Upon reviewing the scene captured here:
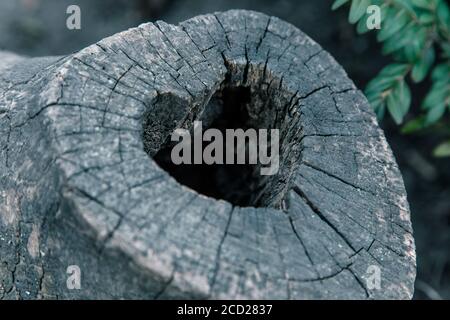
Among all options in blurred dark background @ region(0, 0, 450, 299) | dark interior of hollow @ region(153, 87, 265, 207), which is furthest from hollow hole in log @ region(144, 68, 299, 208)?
blurred dark background @ region(0, 0, 450, 299)

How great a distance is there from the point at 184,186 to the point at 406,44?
1273 mm

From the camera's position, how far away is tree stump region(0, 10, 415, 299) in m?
1.42

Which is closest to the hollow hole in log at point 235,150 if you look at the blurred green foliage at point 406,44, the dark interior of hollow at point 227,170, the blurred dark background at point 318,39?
the dark interior of hollow at point 227,170

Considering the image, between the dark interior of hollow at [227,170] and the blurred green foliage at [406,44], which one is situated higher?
the blurred green foliage at [406,44]

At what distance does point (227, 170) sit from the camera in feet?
8.45

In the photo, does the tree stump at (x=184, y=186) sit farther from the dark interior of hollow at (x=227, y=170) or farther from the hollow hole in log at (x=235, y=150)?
the dark interior of hollow at (x=227, y=170)

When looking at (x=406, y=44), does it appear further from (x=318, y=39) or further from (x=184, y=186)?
(x=318, y=39)

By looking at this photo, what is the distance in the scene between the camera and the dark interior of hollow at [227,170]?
7.37ft

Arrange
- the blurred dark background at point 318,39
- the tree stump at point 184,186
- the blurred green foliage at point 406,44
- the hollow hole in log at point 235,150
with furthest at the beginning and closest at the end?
the blurred dark background at point 318,39 → the blurred green foliage at point 406,44 → the hollow hole in log at point 235,150 → the tree stump at point 184,186

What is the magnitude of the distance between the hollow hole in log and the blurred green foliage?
51 centimetres

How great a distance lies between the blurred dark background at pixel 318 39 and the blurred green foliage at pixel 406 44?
1042 millimetres

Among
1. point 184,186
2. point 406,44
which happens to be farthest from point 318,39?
point 184,186

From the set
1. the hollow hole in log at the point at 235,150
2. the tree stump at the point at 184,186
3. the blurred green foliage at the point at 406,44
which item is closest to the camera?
the tree stump at the point at 184,186
